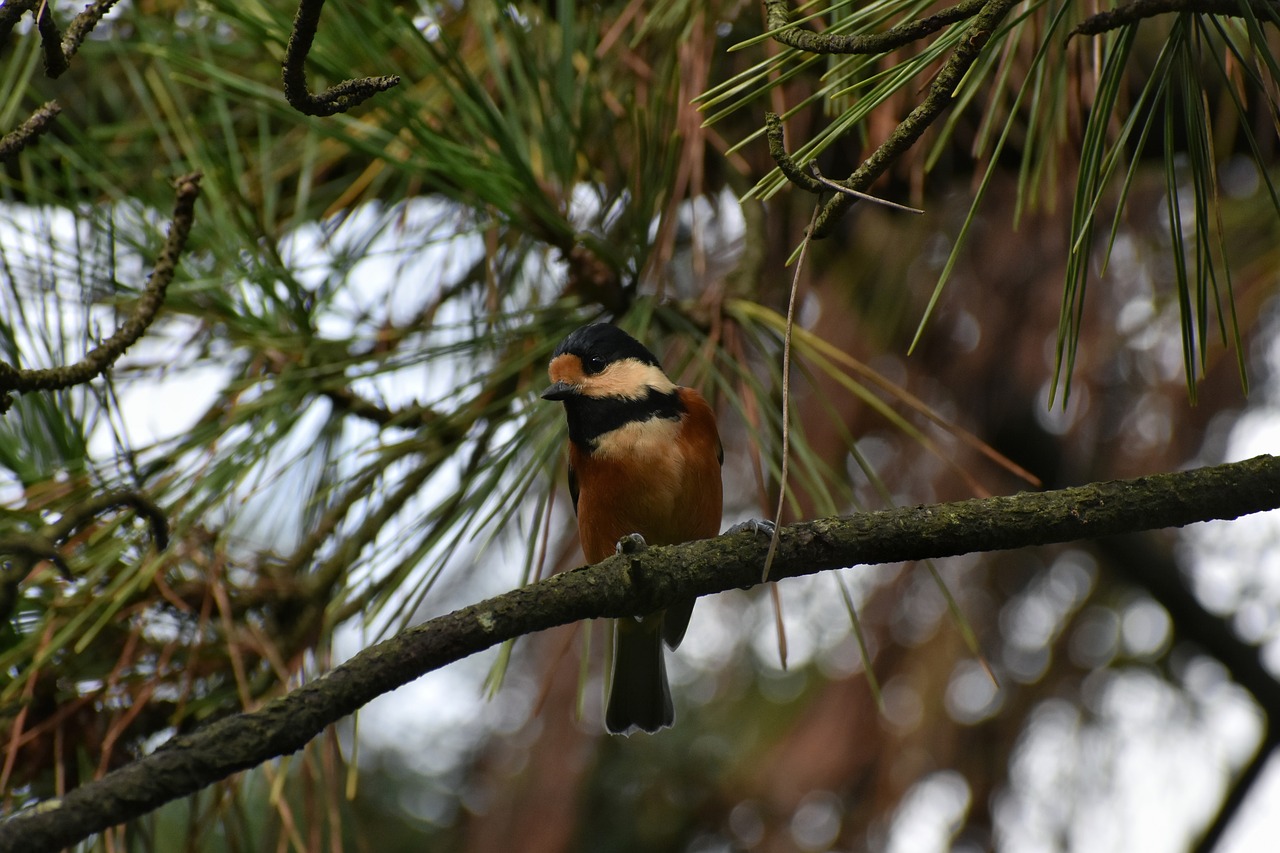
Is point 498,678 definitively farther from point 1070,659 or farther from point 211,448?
point 1070,659

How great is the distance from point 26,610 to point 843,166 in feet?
7.23

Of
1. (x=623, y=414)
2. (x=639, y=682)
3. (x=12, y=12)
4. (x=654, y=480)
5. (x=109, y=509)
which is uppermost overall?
(x=12, y=12)

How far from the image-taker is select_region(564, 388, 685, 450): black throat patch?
110 inches

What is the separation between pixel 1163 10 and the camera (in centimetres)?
134

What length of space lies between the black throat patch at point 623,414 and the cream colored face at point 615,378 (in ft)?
0.05

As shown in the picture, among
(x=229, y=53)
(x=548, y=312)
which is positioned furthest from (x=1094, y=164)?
(x=229, y=53)

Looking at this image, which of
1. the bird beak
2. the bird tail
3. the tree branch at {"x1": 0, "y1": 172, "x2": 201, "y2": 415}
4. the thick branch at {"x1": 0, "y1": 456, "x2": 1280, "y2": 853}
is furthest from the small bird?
the thick branch at {"x1": 0, "y1": 456, "x2": 1280, "y2": 853}

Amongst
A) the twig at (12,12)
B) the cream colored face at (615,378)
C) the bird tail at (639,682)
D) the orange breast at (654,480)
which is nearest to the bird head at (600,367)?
the cream colored face at (615,378)

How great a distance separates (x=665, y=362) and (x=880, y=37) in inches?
72.9

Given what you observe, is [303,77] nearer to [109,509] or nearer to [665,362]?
[109,509]

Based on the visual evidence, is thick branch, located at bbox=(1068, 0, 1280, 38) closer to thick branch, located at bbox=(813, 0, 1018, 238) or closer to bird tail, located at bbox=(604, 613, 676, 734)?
thick branch, located at bbox=(813, 0, 1018, 238)

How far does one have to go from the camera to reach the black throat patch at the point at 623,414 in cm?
280

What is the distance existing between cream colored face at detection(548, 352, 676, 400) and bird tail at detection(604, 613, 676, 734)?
62 cm

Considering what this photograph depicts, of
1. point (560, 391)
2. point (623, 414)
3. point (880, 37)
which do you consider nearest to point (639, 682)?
point (623, 414)
